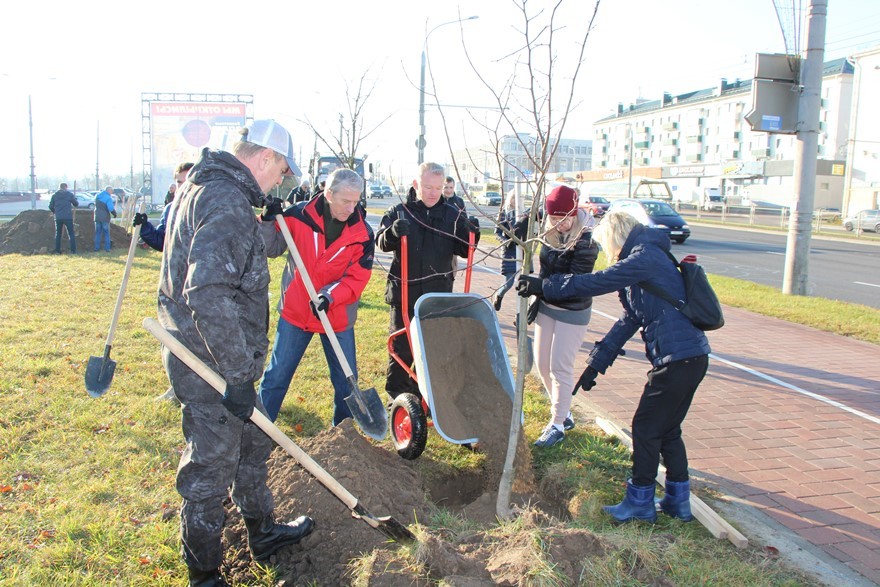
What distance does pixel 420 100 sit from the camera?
2119cm

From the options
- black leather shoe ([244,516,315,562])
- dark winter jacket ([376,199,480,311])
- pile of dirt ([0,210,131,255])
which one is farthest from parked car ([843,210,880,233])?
black leather shoe ([244,516,315,562])

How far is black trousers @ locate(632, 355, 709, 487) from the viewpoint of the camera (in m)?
3.60

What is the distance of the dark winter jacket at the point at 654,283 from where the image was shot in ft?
11.7

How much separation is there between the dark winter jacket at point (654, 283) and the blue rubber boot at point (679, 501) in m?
0.70

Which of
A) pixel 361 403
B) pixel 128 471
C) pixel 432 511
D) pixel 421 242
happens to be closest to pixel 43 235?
pixel 128 471

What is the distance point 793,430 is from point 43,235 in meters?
18.9

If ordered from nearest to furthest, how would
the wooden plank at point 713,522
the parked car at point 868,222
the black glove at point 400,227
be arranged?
1. the wooden plank at point 713,522
2. the black glove at point 400,227
3. the parked car at point 868,222

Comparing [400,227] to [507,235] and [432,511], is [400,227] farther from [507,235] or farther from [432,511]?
[432,511]

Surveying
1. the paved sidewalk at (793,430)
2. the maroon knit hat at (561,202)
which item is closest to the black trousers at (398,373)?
the maroon knit hat at (561,202)

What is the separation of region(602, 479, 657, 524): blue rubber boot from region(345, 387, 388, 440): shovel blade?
1448mm

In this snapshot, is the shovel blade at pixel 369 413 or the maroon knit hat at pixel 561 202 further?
the maroon knit hat at pixel 561 202

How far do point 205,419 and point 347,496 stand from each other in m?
0.75

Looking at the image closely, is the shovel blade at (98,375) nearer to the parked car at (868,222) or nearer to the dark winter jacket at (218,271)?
the dark winter jacket at (218,271)

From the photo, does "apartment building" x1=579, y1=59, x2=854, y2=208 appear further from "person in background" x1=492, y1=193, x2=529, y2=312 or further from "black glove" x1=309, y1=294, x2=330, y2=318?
"black glove" x1=309, y1=294, x2=330, y2=318
